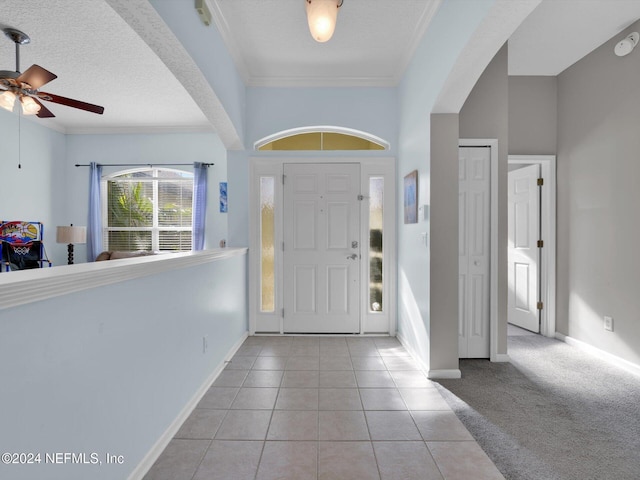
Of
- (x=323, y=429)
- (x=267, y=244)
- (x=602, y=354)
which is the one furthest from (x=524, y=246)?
(x=323, y=429)

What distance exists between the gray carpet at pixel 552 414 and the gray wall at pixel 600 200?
45cm

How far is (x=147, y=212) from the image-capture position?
18.6 feet

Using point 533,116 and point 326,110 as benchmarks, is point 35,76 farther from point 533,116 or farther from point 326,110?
point 533,116

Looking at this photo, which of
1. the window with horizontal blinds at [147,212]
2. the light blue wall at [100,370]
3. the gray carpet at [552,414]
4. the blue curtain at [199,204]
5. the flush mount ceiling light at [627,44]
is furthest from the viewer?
the window with horizontal blinds at [147,212]

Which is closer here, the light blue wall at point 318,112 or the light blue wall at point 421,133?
the light blue wall at point 421,133

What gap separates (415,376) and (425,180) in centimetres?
162

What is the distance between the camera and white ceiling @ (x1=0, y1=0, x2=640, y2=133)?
9.03ft

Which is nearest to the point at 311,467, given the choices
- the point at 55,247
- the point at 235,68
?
the point at 235,68

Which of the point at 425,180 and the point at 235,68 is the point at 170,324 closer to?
the point at 425,180

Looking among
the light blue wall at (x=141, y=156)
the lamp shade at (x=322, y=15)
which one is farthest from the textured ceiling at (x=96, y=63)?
the lamp shade at (x=322, y=15)

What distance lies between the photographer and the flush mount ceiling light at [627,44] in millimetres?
2987

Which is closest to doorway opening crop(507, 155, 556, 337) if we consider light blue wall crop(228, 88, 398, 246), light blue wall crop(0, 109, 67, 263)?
light blue wall crop(228, 88, 398, 246)

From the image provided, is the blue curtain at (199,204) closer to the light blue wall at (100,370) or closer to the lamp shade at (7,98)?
the lamp shade at (7,98)

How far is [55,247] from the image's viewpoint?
5352 millimetres
